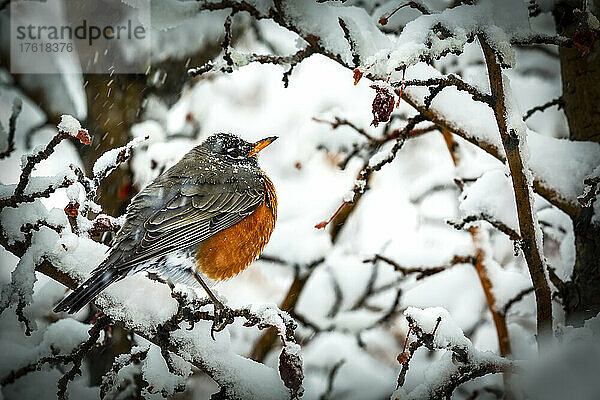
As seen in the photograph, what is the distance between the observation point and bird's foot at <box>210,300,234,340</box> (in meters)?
1.90

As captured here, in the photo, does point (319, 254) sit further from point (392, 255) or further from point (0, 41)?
point (0, 41)

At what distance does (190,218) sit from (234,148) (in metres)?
0.72

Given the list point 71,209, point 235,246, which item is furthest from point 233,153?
point 71,209

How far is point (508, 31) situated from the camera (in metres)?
1.63

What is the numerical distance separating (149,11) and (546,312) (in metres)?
1.68

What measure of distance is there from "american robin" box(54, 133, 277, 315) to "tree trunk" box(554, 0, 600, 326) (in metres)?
1.33

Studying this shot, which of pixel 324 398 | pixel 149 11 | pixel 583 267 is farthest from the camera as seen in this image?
pixel 324 398

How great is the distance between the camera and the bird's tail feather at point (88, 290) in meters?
1.80

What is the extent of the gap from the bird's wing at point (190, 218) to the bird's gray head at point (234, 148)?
0.35m

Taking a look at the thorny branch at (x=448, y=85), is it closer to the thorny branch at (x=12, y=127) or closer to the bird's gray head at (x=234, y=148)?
the bird's gray head at (x=234, y=148)

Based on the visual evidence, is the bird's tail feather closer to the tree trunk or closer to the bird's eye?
the bird's eye

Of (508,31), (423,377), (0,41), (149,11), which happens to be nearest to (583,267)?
(423,377)

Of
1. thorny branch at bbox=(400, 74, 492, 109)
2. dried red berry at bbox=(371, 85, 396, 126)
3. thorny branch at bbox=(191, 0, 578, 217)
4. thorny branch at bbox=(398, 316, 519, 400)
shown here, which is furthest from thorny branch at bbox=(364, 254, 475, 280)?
dried red berry at bbox=(371, 85, 396, 126)

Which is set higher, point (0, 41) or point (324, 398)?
point (0, 41)
